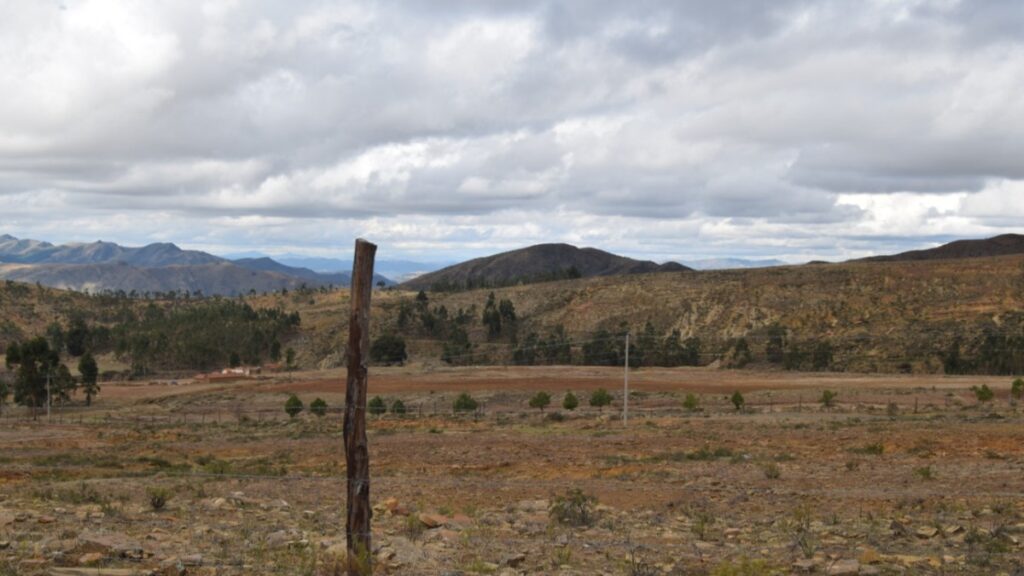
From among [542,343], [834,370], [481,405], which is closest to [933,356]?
[834,370]

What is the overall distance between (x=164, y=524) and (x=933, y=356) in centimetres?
7838

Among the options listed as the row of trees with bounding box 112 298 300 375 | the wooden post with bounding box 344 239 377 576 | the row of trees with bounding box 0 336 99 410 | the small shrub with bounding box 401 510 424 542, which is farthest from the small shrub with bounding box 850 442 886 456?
the row of trees with bounding box 112 298 300 375

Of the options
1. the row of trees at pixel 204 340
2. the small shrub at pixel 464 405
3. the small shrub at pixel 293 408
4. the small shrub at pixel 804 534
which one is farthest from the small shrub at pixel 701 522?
the row of trees at pixel 204 340

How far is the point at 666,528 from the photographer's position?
1502cm

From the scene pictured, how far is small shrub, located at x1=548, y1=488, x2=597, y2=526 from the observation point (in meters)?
15.3

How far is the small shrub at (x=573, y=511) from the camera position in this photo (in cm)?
1528

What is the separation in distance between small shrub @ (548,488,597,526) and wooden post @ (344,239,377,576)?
6.04 metres

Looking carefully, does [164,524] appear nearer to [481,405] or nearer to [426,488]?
[426,488]

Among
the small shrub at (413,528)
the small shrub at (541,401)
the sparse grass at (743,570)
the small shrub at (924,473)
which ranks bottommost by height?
the small shrub at (541,401)

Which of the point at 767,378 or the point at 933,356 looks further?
the point at 933,356

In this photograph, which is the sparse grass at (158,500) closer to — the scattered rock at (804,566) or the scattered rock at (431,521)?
the scattered rock at (431,521)

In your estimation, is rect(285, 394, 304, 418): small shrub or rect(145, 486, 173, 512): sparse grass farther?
rect(285, 394, 304, 418): small shrub

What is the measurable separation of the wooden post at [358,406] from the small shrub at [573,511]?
604cm

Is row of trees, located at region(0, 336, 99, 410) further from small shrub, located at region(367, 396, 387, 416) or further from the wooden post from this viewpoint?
the wooden post
